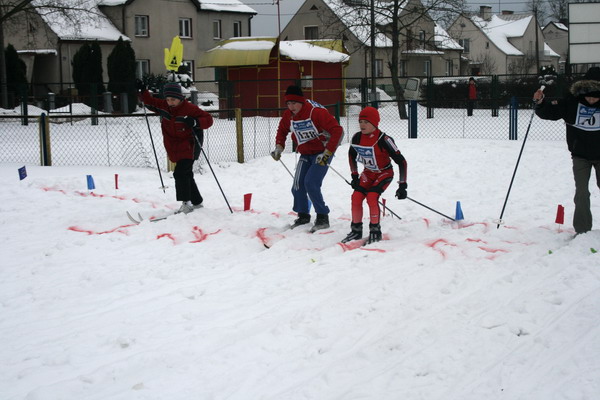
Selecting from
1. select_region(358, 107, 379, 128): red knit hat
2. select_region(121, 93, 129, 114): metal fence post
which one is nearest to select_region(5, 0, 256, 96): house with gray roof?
select_region(121, 93, 129, 114): metal fence post

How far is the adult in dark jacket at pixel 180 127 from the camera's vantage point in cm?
895

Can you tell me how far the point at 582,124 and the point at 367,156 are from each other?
226 centimetres

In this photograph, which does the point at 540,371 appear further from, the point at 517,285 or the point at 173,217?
the point at 173,217

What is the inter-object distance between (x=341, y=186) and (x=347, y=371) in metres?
8.05

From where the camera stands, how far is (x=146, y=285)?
6293 millimetres

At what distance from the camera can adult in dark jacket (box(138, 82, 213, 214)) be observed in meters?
8.95

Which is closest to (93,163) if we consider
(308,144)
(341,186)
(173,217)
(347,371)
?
(341,186)

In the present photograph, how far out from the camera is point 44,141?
1368 centimetres

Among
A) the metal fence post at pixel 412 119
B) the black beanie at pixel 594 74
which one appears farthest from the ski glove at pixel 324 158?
the metal fence post at pixel 412 119

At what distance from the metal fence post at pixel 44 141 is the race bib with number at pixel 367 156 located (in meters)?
8.06

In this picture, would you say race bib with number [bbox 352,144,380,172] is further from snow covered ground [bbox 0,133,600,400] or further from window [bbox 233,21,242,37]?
window [bbox 233,21,242,37]

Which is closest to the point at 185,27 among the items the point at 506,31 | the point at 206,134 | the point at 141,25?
the point at 141,25

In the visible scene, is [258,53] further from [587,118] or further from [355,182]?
[587,118]

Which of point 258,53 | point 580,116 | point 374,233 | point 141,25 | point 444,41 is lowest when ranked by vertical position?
point 374,233
